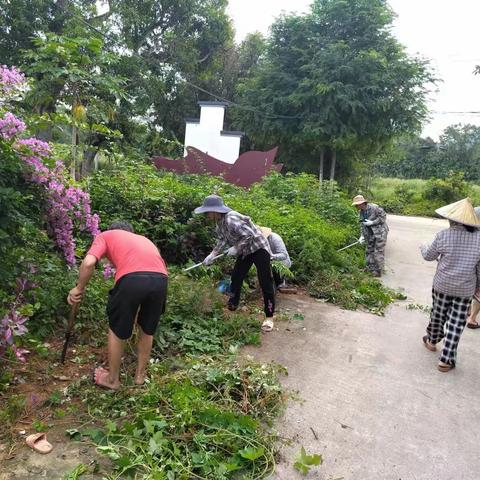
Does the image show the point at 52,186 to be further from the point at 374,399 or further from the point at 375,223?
the point at 375,223

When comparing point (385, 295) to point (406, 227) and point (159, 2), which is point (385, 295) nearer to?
point (406, 227)

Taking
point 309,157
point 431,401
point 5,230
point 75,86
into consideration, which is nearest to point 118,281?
point 5,230

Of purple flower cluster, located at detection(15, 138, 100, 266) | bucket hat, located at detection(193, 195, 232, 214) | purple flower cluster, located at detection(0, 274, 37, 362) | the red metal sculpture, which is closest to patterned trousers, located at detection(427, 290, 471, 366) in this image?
bucket hat, located at detection(193, 195, 232, 214)

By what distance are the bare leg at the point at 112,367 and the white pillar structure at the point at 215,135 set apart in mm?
17110

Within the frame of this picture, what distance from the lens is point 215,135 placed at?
67.3ft

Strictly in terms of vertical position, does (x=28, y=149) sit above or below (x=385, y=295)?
above

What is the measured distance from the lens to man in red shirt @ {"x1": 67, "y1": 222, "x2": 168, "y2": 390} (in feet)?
11.2

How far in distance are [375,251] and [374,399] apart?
209 inches

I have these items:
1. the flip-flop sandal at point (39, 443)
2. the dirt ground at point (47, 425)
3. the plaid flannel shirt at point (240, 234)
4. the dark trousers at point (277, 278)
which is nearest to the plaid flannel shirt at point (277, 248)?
the dark trousers at point (277, 278)

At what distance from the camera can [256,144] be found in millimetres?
24484

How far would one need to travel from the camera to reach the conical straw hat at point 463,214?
4.39 meters

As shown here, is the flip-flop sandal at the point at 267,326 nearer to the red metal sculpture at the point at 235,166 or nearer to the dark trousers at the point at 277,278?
the dark trousers at the point at 277,278

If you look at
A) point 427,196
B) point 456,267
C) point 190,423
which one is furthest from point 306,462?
point 427,196

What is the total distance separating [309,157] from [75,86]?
61.8 feet
